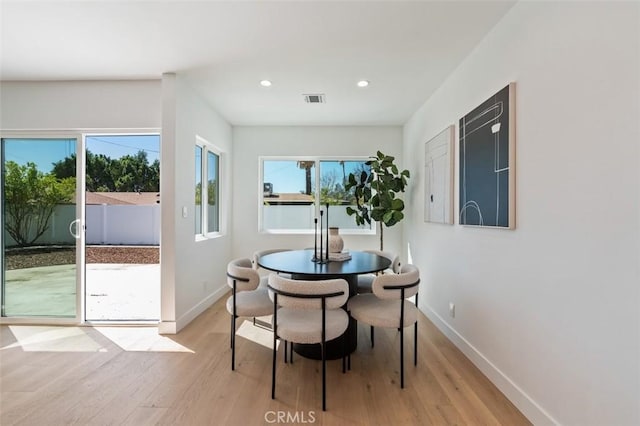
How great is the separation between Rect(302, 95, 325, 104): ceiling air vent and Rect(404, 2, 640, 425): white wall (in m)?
1.78

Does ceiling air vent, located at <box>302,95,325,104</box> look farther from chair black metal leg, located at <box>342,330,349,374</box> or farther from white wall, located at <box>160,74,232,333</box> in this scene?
chair black metal leg, located at <box>342,330,349,374</box>

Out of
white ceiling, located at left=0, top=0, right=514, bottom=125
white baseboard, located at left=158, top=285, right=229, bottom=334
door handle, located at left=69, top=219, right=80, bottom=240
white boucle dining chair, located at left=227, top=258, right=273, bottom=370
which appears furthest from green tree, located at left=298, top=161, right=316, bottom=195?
door handle, located at left=69, top=219, right=80, bottom=240

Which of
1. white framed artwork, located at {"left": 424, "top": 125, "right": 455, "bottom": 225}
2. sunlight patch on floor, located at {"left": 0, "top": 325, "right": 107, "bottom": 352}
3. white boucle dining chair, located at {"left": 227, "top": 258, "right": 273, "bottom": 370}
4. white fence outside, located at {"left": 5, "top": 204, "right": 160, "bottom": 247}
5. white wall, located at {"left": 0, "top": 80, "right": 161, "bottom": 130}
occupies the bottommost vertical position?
sunlight patch on floor, located at {"left": 0, "top": 325, "right": 107, "bottom": 352}

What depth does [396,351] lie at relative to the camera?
2691 mm

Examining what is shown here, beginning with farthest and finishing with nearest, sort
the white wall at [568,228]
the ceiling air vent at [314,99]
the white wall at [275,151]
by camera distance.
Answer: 1. the white wall at [275,151]
2. the ceiling air vent at [314,99]
3. the white wall at [568,228]

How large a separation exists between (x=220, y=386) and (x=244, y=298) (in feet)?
2.20

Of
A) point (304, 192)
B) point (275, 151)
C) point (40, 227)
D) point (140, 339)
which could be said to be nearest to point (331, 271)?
point (140, 339)

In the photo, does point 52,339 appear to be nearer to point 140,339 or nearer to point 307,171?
point 140,339

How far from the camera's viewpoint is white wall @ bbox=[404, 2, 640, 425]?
1.25 metres

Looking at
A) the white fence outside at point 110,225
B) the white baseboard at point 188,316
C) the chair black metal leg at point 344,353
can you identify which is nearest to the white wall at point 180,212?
the white baseboard at point 188,316

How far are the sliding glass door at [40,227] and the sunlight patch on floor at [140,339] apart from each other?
0.66 m

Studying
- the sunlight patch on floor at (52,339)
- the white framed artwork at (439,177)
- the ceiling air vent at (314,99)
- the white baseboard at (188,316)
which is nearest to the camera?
the sunlight patch on floor at (52,339)

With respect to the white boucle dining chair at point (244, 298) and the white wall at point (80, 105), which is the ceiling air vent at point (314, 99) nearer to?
the white wall at point (80, 105)

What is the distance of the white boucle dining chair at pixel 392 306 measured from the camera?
212 cm
